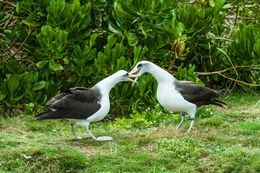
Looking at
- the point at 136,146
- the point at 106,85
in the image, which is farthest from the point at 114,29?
the point at 136,146

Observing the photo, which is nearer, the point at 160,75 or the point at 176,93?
the point at 176,93

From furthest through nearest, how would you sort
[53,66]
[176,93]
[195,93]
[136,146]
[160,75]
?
[53,66], [195,93], [160,75], [176,93], [136,146]

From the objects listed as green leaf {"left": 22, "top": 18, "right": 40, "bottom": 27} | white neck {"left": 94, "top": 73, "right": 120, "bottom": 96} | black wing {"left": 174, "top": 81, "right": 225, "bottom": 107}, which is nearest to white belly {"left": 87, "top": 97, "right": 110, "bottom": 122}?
white neck {"left": 94, "top": 73, "right": 120, "bottom": 96}

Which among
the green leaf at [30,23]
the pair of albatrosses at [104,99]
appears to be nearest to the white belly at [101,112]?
→ the pair of albatrosses at [104,99]

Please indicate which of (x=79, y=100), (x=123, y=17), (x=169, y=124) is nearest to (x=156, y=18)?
(x=123, y=17)

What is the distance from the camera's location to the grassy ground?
17.6 ft

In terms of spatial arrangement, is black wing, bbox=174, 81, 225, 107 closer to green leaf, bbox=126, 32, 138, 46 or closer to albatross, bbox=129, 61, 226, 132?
albatross, bbox=129, 61, 226, 132

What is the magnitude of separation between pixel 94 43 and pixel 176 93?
205 centimetres

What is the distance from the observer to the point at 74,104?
6238mm

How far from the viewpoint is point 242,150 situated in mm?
5645

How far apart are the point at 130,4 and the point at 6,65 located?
2613mm

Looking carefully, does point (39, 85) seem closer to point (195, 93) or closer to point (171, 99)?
point (171, 99)

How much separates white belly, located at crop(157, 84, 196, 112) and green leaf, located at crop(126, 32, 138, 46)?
1.70m

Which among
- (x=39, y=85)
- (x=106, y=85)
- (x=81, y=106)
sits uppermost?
(x=106, y=85)
